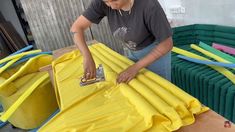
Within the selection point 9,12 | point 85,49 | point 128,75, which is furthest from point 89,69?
point 9,12

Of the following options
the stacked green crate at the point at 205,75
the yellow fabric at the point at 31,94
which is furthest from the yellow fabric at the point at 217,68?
the yellow fabric at the point at 31,94

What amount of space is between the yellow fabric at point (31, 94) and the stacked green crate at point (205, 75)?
1.23 meters

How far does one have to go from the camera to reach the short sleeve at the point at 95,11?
1315 millimetres

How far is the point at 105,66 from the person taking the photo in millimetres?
1467

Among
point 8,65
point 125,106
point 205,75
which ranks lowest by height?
point 205,75

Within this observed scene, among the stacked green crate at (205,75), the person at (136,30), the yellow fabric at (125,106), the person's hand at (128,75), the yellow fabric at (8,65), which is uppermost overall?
the person at (136,30)

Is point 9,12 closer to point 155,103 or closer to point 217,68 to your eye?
point 217,68

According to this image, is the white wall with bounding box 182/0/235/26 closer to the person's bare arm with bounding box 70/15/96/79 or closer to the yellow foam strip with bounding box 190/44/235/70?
the yellow foam strip with bounding box 190/44/235/70

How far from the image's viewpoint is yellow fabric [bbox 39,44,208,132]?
86cm

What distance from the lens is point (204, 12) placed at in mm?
2418

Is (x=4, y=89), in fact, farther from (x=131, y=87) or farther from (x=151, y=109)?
(x=151, y=109)

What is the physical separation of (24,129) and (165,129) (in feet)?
6.15

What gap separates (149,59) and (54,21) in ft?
6.13

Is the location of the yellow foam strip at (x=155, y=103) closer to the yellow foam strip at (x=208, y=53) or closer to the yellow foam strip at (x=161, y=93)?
the yellow foam strip at (x=161, y=93)
